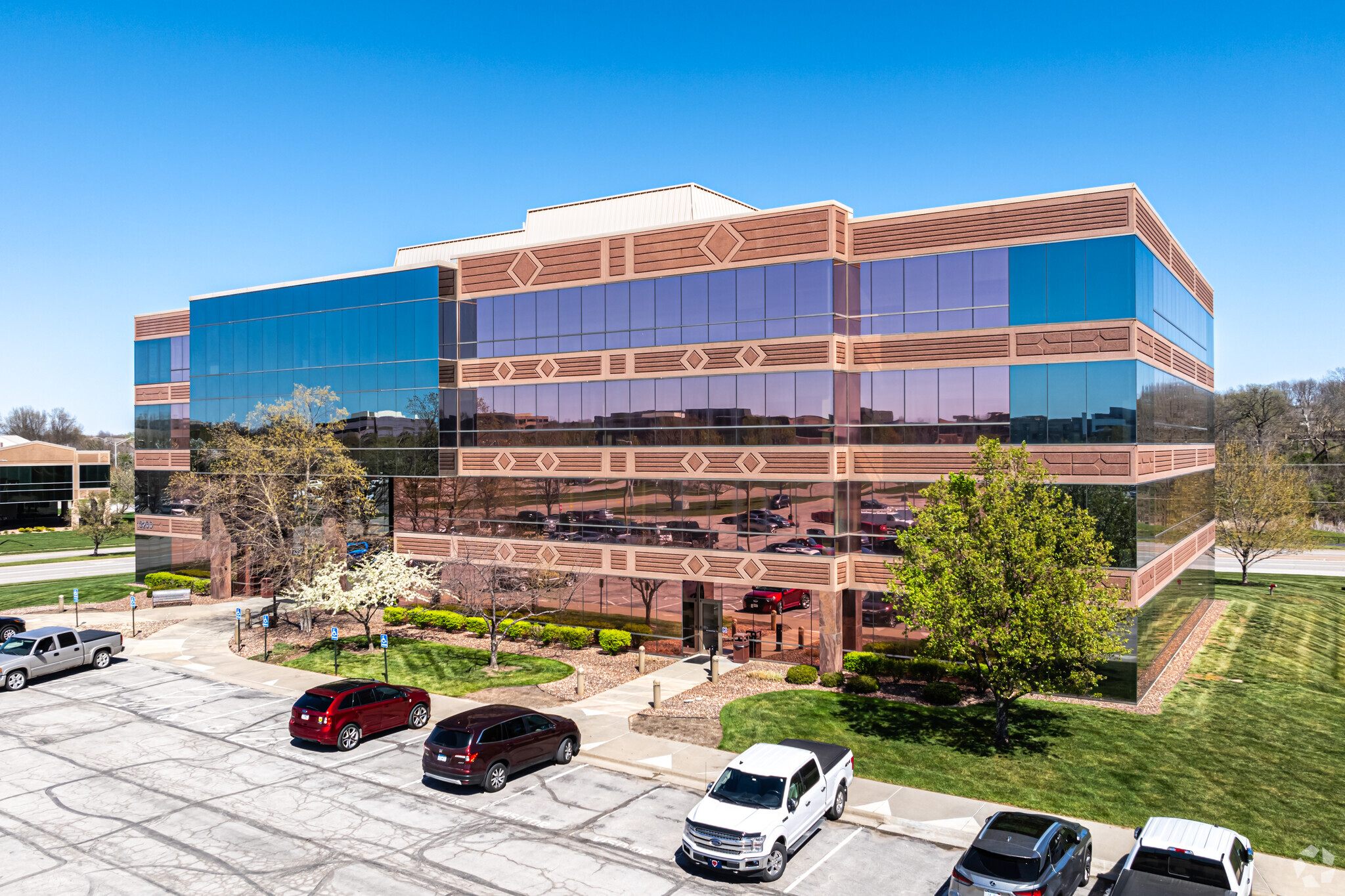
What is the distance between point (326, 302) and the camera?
43.8 m

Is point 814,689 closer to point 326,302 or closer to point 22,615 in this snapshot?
point 326,302

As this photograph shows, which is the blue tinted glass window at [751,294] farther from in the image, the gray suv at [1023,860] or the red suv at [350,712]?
the gray suv at [1023,860]

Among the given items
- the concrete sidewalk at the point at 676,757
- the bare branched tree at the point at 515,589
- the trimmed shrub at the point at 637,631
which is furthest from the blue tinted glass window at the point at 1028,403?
the bare branched tree at the point at 515,589

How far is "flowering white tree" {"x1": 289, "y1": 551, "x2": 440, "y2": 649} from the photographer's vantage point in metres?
35.4

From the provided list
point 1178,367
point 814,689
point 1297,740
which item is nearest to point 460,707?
point 814,689

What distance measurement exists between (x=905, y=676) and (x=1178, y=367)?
1616cm

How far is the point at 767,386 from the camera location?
106 ft

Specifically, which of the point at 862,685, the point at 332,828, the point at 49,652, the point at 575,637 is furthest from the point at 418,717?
the point at 49,652

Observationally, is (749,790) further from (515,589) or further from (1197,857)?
(515,589)

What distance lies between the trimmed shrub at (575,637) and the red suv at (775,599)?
6.83 meters

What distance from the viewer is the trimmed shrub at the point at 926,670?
98.4 ft

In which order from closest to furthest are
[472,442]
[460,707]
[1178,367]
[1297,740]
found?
[1297,740]
[460,707]
[1178,367]
[472,442]

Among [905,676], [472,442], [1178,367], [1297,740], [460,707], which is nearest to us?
[1297,740]

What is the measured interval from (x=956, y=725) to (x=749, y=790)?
1093 cm
